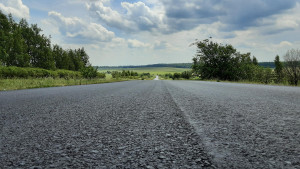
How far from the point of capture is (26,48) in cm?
3822

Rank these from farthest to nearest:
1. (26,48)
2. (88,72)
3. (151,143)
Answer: (26,48) → (88,72) → (151,143)

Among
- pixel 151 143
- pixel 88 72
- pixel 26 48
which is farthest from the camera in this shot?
pixel 26 48

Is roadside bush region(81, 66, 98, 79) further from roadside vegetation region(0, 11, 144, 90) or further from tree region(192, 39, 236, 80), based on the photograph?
tree region(192, 39, 236, 80)

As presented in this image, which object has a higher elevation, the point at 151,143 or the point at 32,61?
the point at 32,61

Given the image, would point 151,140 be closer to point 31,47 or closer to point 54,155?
point 54,155

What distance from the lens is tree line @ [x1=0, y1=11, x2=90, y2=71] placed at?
1137 inches

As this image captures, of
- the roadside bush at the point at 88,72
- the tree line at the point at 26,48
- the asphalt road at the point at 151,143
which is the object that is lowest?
the asphalt road at the point at 151,143

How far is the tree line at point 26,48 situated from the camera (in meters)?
28.9

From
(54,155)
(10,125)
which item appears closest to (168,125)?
(54,155)

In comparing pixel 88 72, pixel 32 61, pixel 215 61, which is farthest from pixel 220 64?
pixel 32 61

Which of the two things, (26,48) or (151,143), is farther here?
(26,48)

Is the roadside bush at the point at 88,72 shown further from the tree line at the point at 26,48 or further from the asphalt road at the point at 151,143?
the asphalt road at the point at 151,143

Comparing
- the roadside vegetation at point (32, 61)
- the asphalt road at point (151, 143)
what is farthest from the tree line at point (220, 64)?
the asphalt road at point (151, 143)

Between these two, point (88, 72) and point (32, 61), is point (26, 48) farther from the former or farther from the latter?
point (88, 72)
